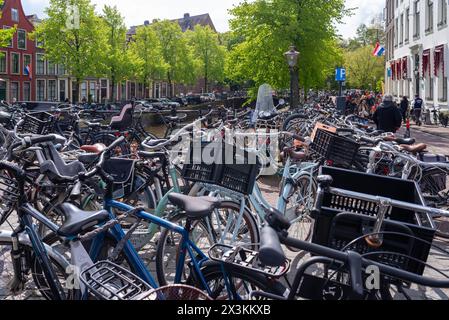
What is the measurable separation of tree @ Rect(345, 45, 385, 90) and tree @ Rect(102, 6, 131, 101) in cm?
2824

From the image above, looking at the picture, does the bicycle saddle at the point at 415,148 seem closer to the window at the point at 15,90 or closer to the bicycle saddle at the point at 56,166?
the bicycle saddle at the point at 56,166

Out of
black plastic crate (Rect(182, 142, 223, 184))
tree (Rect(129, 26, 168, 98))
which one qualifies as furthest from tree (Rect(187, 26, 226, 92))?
black plastic crate (Rect(182, 142, 223, 184))

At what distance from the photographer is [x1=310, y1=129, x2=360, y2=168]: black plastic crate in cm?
501

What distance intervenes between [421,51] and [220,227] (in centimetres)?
2678

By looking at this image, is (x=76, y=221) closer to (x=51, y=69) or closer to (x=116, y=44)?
(x=116, y=44)

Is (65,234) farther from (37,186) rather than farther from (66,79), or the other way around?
(66,79)

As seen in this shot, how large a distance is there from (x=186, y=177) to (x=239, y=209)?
Result: 0.52m

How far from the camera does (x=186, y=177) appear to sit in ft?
12.4

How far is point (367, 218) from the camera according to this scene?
248 centimetres

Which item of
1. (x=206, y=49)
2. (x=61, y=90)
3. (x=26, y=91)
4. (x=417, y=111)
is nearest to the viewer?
(x=417, y=111)

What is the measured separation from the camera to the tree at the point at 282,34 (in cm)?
1919

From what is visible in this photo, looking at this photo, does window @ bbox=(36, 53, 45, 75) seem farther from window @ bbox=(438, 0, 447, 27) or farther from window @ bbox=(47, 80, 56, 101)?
window @ bbox=(438, 0, 447, 27)

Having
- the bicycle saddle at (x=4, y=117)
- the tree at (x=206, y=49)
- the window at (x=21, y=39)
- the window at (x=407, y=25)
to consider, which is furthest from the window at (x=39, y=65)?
the bicycle saddle at (x=4, y=117)

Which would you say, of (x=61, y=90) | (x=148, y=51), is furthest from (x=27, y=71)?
(x=148, y=51)
